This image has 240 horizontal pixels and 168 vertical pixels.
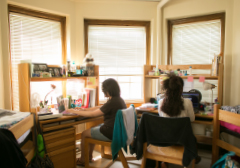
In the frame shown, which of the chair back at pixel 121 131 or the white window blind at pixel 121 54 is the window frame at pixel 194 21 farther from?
the chair back at pixel 121 131

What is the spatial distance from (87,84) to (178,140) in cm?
178

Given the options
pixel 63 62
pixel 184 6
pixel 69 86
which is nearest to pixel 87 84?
pixel 69 86

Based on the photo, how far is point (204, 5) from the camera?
294 centimetres

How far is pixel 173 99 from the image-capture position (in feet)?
6.63

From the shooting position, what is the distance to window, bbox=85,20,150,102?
334 centimetres

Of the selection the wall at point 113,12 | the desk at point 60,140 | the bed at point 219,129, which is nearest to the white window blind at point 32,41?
the wall at point 113,12

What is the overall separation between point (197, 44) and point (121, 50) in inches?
52.3

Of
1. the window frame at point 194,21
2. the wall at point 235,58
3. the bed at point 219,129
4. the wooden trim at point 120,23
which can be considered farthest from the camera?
the wooden trim at point 120,23

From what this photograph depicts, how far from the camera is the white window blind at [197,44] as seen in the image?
2992 millimetres

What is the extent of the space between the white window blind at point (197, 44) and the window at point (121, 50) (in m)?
0.56

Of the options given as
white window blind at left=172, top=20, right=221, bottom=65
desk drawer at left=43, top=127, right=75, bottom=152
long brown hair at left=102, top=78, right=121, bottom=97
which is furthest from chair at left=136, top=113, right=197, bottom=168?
white window blind at left=172, top=20, right=221, bottom=65

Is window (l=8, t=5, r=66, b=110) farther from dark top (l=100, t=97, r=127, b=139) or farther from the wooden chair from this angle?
the wooden chair

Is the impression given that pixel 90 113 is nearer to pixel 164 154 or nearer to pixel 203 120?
pixel 164 154

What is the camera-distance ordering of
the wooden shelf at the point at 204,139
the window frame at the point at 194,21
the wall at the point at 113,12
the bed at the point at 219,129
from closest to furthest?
1. the bed at the point at 219,129
2. the wooden shelf at the point at 204,139
3. the window frame at the point at 194,21
4. the wall at the point at 113,12
